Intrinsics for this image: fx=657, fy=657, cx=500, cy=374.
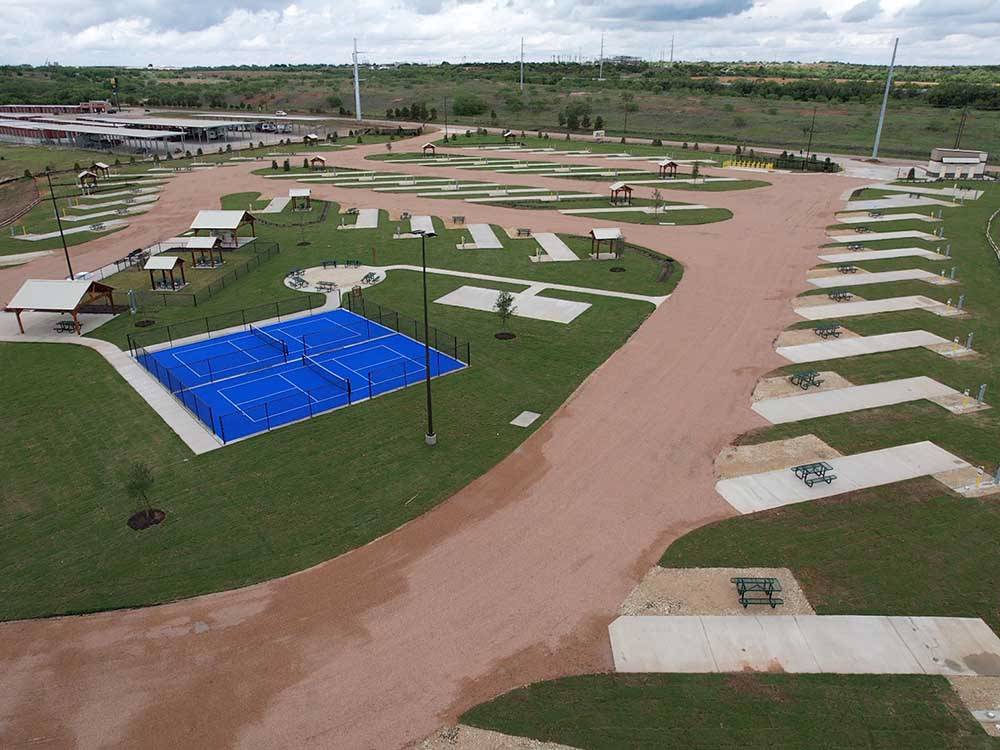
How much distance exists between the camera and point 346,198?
8319cm

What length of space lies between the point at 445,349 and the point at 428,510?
15.6 m

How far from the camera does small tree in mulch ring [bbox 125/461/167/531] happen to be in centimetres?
2348

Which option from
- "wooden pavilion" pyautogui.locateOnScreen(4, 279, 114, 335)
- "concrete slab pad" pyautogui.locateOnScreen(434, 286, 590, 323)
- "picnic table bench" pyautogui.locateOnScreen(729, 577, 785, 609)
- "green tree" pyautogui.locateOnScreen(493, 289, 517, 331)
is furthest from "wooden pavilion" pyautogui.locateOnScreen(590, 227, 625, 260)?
"picnic table bench" pyautogui.locateOnScreen(729, 577, 785, 609)

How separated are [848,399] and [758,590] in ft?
52.8

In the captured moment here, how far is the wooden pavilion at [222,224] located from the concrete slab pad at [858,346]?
157ft

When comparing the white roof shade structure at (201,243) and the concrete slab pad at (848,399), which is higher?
the white roof shade structure at (201,243)

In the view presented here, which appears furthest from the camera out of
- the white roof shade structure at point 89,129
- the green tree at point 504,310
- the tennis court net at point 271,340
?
the white roof shade structure at point 89,129

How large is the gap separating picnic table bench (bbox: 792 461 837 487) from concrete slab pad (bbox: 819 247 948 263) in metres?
36.1

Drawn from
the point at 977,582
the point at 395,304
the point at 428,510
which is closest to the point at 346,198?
the point at 395,304

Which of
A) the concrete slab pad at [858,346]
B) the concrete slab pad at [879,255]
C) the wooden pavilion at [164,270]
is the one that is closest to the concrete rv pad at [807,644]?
the concrete slab pad at [858,346]

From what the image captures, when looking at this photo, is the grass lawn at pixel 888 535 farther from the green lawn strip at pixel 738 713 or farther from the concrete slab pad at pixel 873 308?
the concrete slab pad at pixel 873 308

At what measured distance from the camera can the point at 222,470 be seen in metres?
27.1

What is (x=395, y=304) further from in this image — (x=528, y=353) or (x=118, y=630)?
(x=118, y=630)

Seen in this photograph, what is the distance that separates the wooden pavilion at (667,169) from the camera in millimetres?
91606
